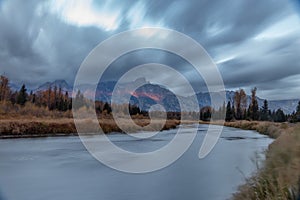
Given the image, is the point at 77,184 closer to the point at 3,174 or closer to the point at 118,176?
the point at 118,176

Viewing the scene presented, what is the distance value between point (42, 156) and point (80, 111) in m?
22.4

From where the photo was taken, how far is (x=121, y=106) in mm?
38938

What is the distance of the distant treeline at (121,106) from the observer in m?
37.6

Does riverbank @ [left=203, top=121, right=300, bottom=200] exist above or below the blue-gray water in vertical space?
above

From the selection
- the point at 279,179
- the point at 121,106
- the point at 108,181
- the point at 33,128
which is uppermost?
the point at 121,106

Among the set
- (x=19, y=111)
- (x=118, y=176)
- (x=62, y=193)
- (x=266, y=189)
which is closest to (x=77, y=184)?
(x=62, y=193)

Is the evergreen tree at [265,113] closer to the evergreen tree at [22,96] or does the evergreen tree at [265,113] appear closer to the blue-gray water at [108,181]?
the evergreen tree at [22,96]

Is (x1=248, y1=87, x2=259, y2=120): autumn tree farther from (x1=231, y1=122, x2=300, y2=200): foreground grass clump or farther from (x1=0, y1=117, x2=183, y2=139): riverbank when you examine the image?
(x1=231, y1=122, x2=300, y2=200): foreground grass clump

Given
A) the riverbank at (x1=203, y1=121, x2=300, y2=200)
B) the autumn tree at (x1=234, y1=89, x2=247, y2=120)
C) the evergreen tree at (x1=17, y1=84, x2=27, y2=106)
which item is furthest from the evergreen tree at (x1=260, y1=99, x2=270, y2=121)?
the riverbank at (x1=203, y1=121, x2=300, y2=200)

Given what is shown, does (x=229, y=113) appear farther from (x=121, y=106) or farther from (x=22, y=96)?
(x=22, y=96)

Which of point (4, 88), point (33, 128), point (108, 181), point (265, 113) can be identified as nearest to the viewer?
point (108, 181)

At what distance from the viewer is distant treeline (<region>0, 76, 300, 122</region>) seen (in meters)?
37.6

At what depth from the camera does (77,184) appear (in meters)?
6.20

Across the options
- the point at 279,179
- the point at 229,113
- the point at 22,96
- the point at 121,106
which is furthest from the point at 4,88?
the point at 279,179
